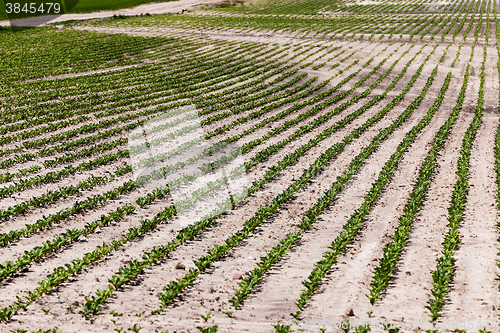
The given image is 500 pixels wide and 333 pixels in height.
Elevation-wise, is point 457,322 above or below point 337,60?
below

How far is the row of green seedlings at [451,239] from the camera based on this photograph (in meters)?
8.83

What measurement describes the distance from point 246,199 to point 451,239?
20.4 ft

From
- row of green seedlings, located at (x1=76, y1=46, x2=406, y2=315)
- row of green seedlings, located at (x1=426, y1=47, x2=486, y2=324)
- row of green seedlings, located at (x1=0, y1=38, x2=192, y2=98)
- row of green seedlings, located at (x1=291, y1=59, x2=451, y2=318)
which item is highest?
row of green seedlings, located at (x1=0, y1=38, x2=192, y2=98)

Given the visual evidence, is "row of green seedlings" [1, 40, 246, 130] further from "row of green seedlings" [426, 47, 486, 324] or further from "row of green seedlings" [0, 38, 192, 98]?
"row of green seedlings" [426, 47, 486, 324]

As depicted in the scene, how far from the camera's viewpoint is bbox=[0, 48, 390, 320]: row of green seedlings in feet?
28.1

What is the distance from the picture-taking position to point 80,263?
32.7 ft

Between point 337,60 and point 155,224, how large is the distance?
32655 mm

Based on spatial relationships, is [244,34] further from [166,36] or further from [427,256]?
[427,256]


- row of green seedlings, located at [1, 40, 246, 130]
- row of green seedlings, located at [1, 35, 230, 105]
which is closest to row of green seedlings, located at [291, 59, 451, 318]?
row of green seedlings, located at [1, 40, 246, 130]

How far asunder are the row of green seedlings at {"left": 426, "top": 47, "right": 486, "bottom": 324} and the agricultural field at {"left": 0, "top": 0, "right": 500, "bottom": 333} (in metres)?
0.06

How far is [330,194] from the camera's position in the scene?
14195 mm

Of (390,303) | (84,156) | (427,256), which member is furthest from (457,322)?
(84,156)

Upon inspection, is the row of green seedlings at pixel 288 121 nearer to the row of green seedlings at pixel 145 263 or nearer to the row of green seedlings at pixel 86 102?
the row of green seedlings at pixel 145 263

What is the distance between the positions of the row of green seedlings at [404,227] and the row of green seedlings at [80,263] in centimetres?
496
